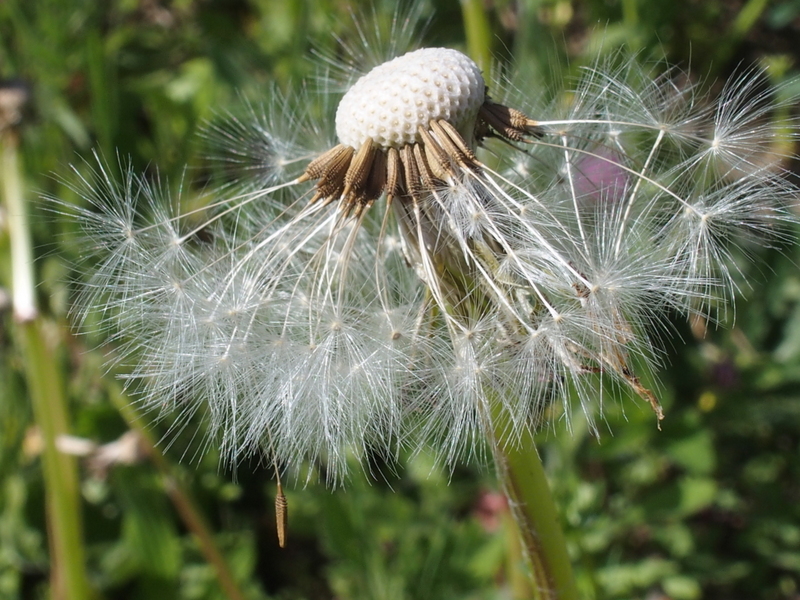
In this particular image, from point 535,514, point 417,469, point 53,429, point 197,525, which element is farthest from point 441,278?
→ point 53,429

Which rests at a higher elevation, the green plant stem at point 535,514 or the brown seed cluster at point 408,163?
the brown seed cluster at point 408,163

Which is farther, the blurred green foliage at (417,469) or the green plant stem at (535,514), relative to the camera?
the blurred green foliage at (417,469)

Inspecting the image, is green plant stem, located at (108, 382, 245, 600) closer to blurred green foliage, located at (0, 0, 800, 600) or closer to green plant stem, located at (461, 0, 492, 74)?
blurred green foliage, located at (0, 0, 800, 600)

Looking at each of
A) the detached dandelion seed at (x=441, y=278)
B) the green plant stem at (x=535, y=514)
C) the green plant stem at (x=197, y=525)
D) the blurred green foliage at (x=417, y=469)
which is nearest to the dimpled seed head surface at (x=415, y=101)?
the detached dandelion seed at (x=441, y=278)

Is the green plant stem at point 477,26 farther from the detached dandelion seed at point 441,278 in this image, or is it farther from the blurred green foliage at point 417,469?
the detached dandelion seed at point 441,278

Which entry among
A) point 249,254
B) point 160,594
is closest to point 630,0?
point 249,254

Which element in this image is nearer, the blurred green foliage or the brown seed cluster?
the brown seed cluster

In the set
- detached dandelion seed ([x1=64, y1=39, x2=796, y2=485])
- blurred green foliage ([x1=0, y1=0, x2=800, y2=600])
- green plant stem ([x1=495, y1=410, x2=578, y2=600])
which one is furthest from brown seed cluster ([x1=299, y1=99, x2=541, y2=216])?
blurred green foliage ([x1=0, y1=0, x2=800, y2=600])

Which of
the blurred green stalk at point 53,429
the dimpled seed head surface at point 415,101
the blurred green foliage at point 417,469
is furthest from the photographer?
the blurred green foliage at point 417,469
